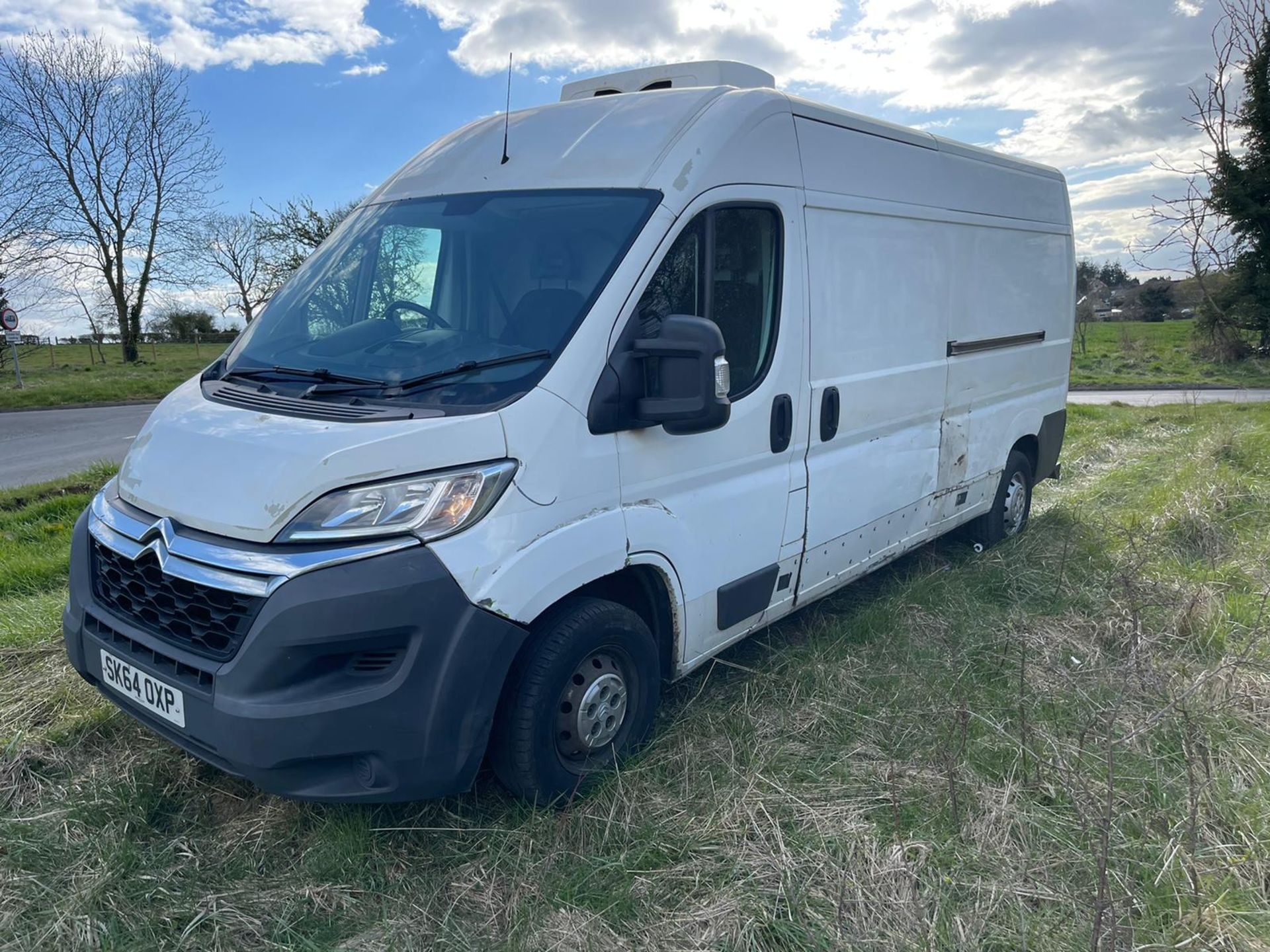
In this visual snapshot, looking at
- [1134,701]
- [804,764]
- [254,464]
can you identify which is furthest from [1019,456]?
[254,464]

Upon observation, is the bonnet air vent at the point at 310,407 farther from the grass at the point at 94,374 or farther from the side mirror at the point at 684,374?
the grass at the point at 94,374

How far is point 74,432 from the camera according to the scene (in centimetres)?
1395

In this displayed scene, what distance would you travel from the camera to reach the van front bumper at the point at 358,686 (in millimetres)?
2502

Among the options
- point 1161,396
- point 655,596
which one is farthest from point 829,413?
point 1161,396

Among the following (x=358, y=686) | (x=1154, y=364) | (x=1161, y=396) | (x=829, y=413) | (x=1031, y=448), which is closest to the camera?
(x=358, y=686)

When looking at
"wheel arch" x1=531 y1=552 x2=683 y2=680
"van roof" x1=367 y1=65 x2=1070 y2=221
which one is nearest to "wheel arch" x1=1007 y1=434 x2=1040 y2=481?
"van roof" x1=367 y1=65 x2=1070 y2=221

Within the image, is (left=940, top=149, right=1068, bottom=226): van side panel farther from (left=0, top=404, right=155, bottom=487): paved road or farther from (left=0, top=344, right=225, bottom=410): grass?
(left=0, top=344, right=225, bottom=410): grass

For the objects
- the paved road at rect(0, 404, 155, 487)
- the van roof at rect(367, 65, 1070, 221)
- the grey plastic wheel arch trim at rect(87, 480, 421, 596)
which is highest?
the van roof at rect(367, 65, 1070, 221)

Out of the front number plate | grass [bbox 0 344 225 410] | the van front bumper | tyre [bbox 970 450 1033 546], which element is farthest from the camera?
grass [bbox 0 344 225 410]

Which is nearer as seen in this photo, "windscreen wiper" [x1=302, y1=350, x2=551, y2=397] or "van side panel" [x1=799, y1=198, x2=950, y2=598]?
"windscreen wiper" [x1=302, y1=350, x2=551, y2=397]

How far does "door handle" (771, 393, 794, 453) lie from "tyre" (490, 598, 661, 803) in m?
1.01

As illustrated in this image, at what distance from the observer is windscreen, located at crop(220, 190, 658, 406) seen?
2934 millimetres

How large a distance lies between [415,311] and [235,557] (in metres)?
1.16

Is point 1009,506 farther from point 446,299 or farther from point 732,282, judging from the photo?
point 446,299
